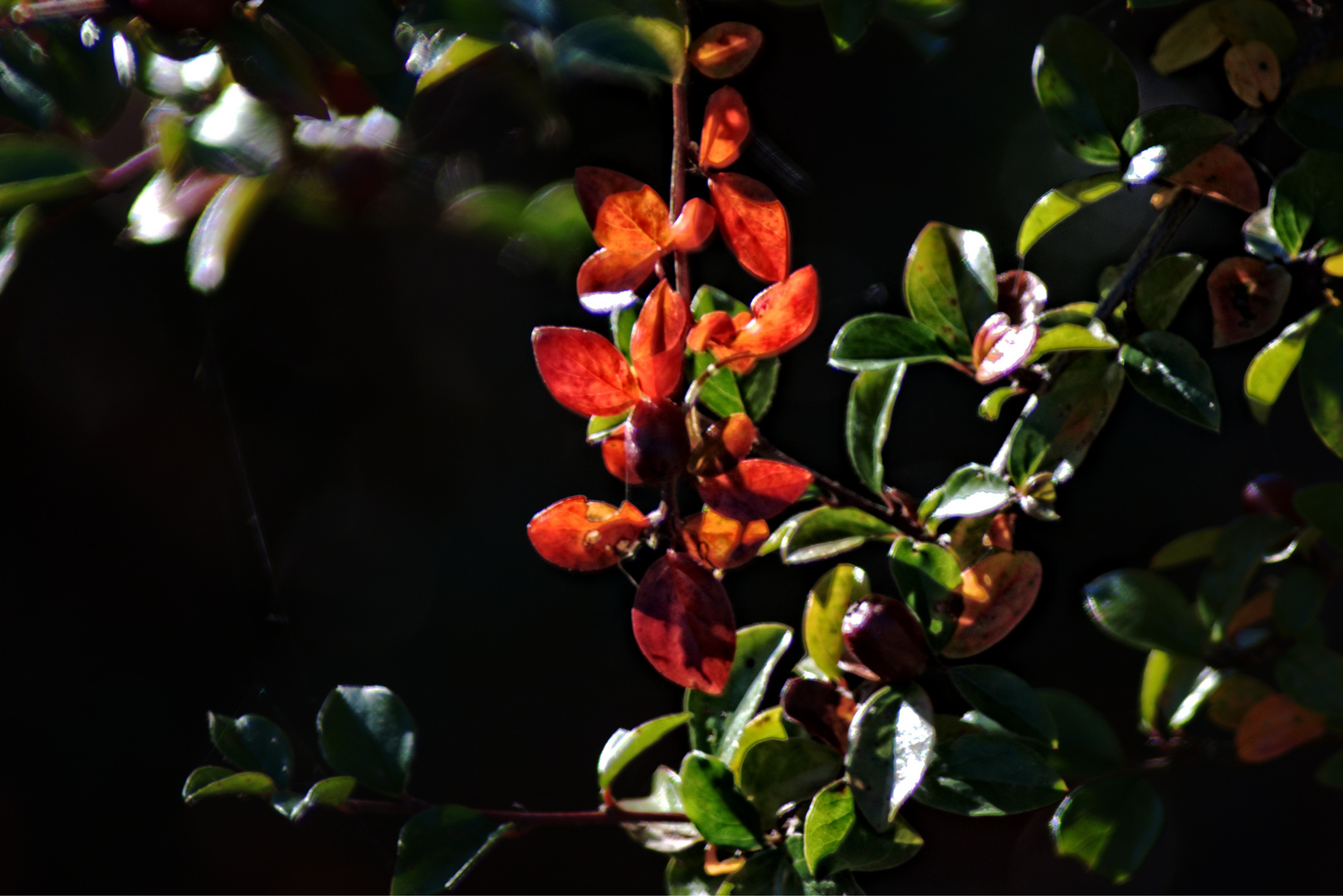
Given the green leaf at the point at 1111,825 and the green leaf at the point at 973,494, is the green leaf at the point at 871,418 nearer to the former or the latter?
the green leaf at the point at 973,494

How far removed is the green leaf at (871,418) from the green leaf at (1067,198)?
0.07 meters

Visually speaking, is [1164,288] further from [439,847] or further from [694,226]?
[439,847]

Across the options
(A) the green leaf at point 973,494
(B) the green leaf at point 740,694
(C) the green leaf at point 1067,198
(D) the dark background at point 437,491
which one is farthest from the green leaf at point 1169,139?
(D) the dark background at point 437,491

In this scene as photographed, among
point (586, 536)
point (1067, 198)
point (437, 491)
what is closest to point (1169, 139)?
point (1067, 198)

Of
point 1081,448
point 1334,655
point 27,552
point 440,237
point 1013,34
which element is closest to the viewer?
point 1081,448

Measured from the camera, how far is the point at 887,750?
0.31 metres

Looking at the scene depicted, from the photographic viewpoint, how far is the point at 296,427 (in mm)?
1213

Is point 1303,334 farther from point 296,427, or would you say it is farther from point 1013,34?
point 296,427

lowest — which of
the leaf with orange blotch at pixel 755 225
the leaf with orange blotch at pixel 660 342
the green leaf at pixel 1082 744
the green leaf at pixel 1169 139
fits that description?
the green leaf at pixel 1082 744

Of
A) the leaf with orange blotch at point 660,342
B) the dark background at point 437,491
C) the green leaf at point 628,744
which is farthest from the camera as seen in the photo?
the dark background at point 437,491

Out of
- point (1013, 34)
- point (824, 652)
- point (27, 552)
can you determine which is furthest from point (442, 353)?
point (824, 652)

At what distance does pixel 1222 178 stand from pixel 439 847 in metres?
0.40

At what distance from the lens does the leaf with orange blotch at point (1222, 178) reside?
14.3 inches

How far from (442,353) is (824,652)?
1.07 m
